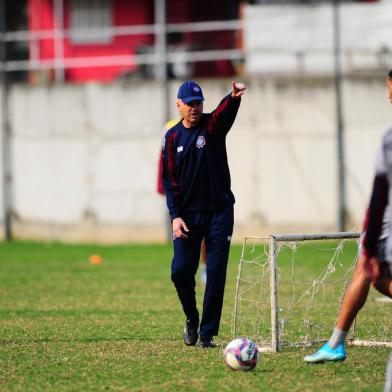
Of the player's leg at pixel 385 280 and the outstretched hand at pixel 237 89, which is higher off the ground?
the outstretched hand at pixel 237 89

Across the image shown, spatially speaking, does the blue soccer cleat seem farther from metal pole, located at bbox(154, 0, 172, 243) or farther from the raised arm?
metal pole, located at bbox(154, 0, 172, 243)

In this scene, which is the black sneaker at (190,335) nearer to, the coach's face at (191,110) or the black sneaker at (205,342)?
the black sneaker at (205,342)

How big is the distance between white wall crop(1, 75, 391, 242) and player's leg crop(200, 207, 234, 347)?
41.0 ft

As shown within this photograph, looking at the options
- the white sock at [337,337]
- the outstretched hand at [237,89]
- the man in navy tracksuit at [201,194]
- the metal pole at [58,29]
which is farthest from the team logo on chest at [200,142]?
the metal pole at [58,29]

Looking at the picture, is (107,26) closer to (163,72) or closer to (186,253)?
(163,72)

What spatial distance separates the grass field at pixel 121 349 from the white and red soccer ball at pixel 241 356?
0.26 feet

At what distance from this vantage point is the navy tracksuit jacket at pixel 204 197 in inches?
364

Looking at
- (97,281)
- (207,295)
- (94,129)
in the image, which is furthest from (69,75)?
(207,295)

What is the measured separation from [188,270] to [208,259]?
0.67ft

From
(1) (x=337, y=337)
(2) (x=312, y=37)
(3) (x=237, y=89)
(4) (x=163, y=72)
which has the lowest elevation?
(1) (x=337, y=337)

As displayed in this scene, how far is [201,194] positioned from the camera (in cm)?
928

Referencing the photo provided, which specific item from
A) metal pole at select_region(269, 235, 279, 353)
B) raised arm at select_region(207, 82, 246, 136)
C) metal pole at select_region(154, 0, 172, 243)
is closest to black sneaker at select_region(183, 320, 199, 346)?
A: metal pole at select_region(269, 235, 279, 353)

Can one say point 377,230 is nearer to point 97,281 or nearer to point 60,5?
point 97,281

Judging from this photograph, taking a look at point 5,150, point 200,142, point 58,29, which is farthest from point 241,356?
point 58,29
